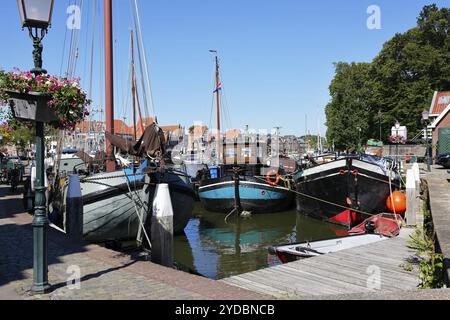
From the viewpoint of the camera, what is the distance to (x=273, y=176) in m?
21.8

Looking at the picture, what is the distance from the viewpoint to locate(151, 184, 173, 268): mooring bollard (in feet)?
29.2

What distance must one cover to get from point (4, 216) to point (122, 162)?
12.3ft

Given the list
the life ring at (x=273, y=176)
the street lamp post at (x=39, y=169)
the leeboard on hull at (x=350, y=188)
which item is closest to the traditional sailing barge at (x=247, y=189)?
the life ring at (x=273, y=176)

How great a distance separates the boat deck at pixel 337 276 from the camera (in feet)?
21.7

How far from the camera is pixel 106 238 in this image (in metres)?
12.4

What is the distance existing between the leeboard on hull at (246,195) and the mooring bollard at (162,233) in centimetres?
1175

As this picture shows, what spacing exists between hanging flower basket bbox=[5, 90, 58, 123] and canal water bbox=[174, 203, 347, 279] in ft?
18.5

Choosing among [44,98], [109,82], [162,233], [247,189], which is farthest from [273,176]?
[44,98]

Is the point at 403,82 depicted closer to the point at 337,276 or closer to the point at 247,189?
the point at 247,189

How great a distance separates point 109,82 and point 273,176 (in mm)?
10878

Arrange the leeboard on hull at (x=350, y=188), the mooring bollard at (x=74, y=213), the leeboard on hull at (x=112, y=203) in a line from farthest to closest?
the leeboard on hull at (x=350, y=188), the leeboard on hull at (x=112, y=203), the mooring bollard at (x=74, y=213)

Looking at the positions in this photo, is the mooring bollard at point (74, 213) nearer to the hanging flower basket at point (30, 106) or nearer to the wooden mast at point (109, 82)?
the wooden mast at point (109, 82)

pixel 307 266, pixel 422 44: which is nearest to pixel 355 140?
pixel 422 44

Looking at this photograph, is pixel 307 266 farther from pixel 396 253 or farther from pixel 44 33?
pixel 44 33
